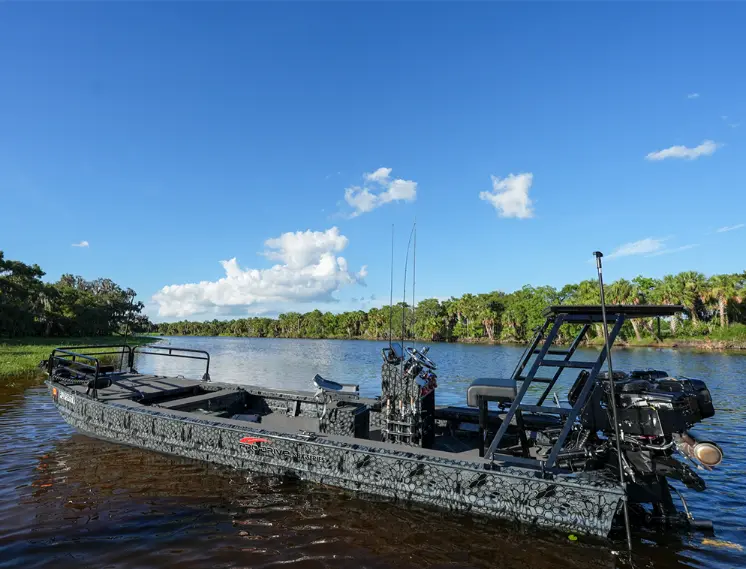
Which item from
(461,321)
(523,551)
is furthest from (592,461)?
(461,321)

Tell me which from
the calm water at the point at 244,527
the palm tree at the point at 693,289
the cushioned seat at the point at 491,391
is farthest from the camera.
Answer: the palm tree at the point at 693,289

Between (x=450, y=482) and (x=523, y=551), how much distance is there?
3.43ft

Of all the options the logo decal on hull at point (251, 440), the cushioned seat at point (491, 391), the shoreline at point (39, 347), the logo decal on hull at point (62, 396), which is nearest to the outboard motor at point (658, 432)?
the cushioned seat at point (491, 391)

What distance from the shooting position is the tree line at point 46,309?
42312 mm

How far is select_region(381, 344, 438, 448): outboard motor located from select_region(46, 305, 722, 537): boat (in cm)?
2

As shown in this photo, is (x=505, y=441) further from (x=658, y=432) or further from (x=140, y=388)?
(x=140, y=388)

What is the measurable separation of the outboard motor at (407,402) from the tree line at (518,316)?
58cm

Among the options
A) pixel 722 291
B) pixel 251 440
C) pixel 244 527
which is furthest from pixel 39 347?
pixel 722 291

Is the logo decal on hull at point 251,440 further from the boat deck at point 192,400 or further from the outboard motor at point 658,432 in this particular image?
the outboard motor at point 658,432

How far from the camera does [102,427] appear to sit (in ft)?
26.2

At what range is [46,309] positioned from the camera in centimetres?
5559

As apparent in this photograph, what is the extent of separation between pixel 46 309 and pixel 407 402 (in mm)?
67359

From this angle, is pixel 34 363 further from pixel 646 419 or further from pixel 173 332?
pixel 173 332

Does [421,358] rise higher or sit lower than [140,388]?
higher
